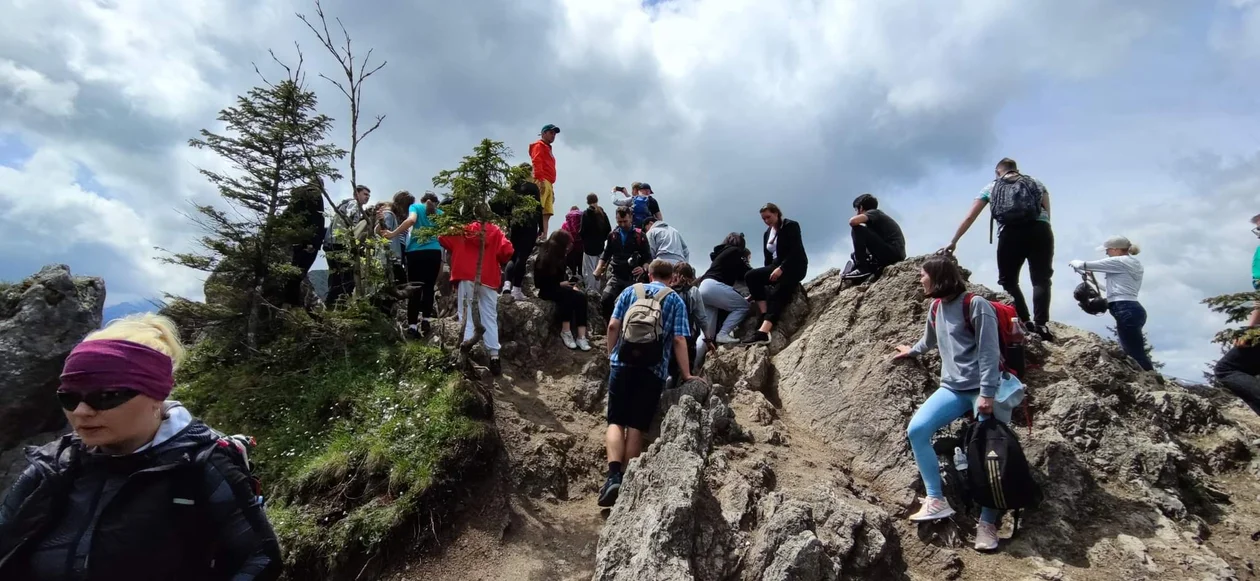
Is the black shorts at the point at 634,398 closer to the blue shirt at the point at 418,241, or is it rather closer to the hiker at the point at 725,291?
the hiker at the point at 725,291

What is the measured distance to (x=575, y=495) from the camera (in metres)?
8.29

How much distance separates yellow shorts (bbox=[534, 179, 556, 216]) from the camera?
14.9m

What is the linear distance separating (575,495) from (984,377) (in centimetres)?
498

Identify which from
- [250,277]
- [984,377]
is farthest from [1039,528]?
[250,277]

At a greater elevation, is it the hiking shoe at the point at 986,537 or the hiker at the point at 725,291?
the hiker at the point at 725,291

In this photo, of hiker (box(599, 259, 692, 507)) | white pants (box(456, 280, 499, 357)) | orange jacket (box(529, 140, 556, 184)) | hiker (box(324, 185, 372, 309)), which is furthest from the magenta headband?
orange jacket (box(529, 140, 556, 184))

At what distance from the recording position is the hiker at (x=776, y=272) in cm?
1065

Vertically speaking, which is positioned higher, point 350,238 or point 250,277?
point 350,238

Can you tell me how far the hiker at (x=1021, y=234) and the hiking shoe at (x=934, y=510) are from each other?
3.96m

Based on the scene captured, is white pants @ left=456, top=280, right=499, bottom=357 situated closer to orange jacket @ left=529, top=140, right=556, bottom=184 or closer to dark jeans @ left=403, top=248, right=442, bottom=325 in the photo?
dark jeans @ left=403, top=248, right=442, bottom=325

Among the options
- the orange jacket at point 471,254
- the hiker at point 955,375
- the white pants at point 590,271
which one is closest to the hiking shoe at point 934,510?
the hiker at point 955,375

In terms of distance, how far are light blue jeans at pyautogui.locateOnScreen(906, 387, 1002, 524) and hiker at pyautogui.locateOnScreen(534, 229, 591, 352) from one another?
240 inches

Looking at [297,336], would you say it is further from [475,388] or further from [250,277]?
[475,388]

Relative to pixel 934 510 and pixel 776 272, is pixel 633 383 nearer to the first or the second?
pixel 934 510
